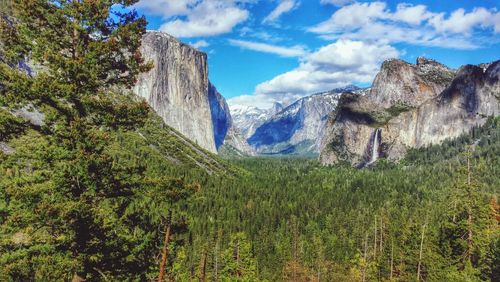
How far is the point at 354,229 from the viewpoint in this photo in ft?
397

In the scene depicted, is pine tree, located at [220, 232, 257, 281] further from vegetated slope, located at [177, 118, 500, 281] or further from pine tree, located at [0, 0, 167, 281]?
pine tree, located at [0, 0, 167, 281]

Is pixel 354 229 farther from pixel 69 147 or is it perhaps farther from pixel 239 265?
pixel 69 147

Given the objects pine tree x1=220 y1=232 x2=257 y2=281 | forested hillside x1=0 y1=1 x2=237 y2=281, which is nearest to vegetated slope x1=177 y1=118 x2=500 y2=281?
pine tree x1=220 y1=232 x2=257 y2=281

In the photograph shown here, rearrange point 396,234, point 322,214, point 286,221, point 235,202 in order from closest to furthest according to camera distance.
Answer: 1. point 396,234
2. point 286,221
3. point 322,214
4. point 235,202

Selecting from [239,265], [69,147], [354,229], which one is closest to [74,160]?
[69,147]

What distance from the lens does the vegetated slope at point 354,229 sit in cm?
4131

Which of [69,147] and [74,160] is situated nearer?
[74,160]

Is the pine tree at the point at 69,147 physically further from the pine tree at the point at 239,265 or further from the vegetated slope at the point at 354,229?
the pine tree at the point at 239,265

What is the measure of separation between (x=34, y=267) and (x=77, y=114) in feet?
19.0

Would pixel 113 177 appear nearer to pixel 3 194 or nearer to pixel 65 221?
pixel 65 221

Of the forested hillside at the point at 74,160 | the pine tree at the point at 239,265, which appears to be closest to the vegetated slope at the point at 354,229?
the pine tree at the point at 239,265

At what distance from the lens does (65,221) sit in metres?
15.5

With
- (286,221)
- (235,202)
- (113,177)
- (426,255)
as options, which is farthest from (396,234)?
(113,177)

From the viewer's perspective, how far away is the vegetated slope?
4131 centimetres
